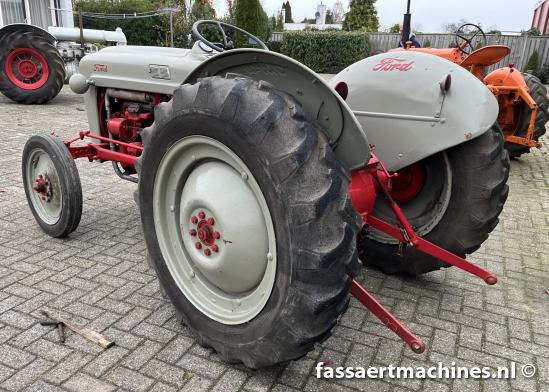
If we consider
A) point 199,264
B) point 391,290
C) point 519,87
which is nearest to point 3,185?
point 199,264

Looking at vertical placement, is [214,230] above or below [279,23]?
below

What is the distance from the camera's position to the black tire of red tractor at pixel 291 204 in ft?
5.68

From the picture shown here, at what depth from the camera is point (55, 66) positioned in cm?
952

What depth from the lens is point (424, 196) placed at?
117 inches

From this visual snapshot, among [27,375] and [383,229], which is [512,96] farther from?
[27,375]

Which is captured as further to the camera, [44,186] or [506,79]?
[506,79]

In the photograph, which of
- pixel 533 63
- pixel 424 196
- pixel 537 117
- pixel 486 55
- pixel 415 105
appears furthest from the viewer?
pixel 533 63

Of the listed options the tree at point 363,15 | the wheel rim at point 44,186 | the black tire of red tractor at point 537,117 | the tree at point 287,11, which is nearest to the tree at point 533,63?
the tree at point 363,15

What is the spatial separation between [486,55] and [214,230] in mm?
5039

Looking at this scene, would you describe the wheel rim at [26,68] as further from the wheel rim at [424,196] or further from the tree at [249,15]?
the tree at [249,15]

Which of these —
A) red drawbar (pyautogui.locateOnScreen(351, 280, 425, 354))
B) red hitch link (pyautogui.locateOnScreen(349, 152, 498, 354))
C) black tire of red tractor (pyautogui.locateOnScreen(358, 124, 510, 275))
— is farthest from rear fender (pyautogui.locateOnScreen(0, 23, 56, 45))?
red drawbar (pyautogui.locateOnScreen(351, 280, 425, 354))

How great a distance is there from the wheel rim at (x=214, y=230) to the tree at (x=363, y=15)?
27321 mm

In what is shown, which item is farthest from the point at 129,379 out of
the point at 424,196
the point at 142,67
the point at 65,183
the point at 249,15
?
the point at 249,15

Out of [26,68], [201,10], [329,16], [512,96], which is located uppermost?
[329,16]
